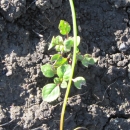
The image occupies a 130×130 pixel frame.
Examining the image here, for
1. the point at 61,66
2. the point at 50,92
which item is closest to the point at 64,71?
the point at 61,66

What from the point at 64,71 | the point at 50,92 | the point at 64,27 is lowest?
the point at 50,92

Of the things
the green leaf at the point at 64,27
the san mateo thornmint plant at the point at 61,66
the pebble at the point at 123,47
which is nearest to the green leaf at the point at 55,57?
the san mateo thornmint plant at the point at 61,66

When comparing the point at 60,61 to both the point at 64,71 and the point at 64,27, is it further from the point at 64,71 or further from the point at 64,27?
the point at 64,27

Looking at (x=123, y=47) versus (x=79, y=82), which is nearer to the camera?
(x=79, y=82)

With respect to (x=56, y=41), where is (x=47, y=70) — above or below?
below

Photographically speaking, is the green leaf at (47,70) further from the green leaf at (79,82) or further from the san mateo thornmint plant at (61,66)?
the green leaf at (79,82)

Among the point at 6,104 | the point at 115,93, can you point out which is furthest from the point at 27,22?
the point at 115,93

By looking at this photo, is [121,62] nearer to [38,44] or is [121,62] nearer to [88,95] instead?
[88,95]
